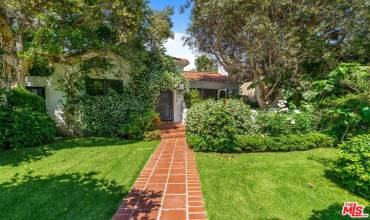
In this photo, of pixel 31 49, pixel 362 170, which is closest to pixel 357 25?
pixel 362 170

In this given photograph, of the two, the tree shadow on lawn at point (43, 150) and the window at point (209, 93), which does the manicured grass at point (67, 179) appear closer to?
the tree shadow on lawn at point (43, 150)

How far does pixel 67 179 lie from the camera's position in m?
5.78

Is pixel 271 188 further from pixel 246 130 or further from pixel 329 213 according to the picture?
pixel 246 130

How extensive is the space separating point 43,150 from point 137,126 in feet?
13.4

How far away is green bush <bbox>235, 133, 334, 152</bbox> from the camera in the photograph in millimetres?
8484

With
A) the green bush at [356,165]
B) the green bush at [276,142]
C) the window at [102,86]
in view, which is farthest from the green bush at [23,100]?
the green bush at [356,165]

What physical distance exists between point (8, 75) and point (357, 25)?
17513 mm

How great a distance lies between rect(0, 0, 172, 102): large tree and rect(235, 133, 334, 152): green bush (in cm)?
690

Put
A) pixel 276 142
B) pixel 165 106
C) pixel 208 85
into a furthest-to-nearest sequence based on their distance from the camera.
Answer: pixel 208 85 < pixel 165 106 < pixel 276 142

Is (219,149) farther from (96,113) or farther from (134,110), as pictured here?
(96,113)

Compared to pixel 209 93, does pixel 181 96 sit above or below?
below

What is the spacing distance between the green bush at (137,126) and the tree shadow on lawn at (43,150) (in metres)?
0.73

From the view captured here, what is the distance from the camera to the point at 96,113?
1153cm

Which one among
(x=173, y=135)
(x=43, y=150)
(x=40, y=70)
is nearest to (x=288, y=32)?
(x=173, y=135)
